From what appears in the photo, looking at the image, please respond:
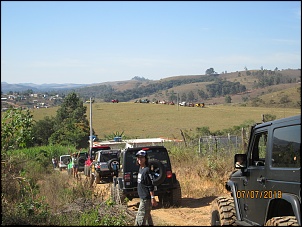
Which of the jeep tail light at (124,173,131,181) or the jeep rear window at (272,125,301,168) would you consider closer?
the jeep rear window at (272,125,301,168)

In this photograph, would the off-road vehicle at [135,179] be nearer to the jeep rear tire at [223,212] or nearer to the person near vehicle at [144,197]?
the person near vehicle at [144,197]

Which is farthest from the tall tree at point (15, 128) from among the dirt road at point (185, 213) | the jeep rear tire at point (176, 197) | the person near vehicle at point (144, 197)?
the jeep rear tire at point (176, 197)

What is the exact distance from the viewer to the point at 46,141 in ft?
209

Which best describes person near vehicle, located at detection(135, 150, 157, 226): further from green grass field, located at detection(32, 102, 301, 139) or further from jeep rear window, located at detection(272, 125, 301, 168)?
green grass field, located at detection(32, 102, 301, 139)

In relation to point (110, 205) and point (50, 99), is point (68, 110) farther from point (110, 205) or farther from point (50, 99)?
point (110, 205)

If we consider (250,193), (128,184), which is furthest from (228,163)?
(250,193)

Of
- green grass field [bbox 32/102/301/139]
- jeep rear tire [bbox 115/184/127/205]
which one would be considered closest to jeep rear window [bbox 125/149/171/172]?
jeep rear tire [bbox 115/184/127/205]

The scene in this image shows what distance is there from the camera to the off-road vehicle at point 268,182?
5844mm

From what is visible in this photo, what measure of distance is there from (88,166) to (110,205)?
57.0 feet

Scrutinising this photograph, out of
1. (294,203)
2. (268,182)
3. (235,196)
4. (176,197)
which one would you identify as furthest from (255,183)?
(176,197)

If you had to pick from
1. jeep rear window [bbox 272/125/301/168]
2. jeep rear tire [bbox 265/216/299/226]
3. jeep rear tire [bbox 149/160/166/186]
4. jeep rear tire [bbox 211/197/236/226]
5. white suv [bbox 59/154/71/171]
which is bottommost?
white suv [bbox 59/154/71/171]

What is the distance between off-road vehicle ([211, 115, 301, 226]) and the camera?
5.84 meters

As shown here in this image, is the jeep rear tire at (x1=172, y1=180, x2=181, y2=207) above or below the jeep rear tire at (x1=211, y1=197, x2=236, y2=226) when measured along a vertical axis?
below
